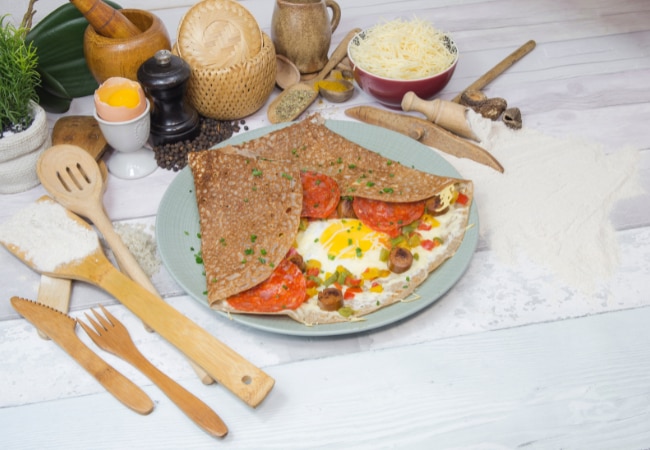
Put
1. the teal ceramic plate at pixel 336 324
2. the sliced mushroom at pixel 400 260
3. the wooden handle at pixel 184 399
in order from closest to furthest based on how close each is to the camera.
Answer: the wooden handle at pixel 184 399
the teal ceramic plate at pixel 336 324
the sliced mushroom at pixel 400 260

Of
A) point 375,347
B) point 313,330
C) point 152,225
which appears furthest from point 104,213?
point 375,347

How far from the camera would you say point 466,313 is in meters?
1.83

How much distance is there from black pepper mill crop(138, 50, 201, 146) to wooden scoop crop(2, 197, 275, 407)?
0.55 m

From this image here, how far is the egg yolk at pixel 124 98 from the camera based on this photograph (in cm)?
225

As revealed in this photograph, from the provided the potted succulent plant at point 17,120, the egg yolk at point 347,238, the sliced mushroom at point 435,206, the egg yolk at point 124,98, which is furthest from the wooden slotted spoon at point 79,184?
the sliced mushroom at point 435,206

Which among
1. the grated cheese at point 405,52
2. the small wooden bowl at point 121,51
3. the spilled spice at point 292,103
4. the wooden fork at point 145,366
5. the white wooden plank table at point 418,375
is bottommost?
the white wooden plank table at point 418,375

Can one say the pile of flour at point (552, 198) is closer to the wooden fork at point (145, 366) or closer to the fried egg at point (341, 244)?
the fried egg at point (341, 244)

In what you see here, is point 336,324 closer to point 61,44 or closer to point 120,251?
point 120,251

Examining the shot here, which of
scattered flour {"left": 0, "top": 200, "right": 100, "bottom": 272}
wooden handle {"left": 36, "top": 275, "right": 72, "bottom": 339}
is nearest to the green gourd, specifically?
scattered flour {"left": 0, "top": 200, "right": 100, "bottom": 272}

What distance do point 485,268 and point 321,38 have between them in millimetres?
1374

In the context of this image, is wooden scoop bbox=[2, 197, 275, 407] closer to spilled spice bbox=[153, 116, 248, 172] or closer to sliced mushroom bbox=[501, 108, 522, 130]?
spilled spice bbox=[153, 116, 248, 172]

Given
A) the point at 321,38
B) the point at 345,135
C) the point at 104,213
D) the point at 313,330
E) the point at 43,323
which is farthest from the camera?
the point at 321,38

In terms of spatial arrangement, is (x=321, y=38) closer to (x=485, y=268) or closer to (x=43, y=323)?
(x=485, y=268)

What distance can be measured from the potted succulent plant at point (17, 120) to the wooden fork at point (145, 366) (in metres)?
0.73
